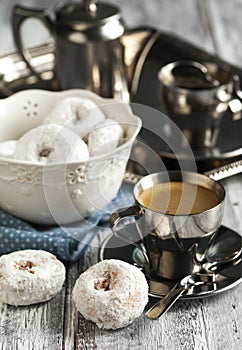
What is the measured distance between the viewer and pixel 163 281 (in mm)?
1085

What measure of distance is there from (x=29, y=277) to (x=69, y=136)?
25 centimetres

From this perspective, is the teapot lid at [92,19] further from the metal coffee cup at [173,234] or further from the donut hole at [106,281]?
the donut hole at [106,281]

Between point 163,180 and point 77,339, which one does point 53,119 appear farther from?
point 77,339

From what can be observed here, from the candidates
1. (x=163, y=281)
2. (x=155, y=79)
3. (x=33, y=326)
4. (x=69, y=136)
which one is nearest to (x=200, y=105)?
(x=155, y=79)

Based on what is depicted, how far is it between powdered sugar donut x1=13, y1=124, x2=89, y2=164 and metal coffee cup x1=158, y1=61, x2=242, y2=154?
1.08 feet

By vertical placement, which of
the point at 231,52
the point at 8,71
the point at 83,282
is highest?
the point at 83,282

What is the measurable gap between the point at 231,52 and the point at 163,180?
36.3 inches

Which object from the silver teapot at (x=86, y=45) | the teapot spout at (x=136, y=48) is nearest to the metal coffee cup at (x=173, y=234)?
the silver teapot at (x=86, y=45)

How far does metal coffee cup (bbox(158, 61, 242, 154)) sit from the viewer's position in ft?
4.76

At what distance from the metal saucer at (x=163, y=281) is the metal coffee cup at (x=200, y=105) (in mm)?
342

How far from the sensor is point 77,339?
1009 millimetres

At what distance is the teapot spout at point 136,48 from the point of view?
5.65 ft

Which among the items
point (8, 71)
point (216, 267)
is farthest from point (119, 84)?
point (216, 267)

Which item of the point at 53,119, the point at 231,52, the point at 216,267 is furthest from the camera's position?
the point at 231,52
